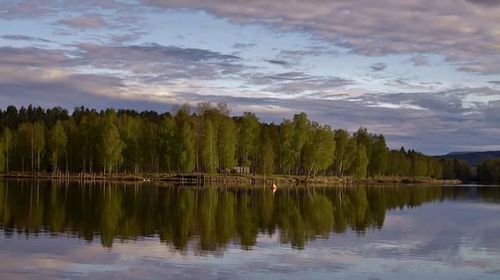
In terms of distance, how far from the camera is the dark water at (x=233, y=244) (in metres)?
23.4

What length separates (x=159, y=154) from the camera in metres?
118

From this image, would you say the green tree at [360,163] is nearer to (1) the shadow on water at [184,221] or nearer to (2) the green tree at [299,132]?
(2) the green tree at [299,132]

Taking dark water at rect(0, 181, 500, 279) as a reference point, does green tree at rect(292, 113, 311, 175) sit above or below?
above

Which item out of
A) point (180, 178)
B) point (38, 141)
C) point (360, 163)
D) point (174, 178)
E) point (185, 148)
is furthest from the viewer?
point (360, 163)

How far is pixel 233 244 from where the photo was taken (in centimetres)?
3014

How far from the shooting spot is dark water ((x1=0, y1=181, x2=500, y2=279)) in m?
23.4

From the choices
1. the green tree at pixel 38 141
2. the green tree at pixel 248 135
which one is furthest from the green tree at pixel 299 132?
the green tree at pixel 38 141

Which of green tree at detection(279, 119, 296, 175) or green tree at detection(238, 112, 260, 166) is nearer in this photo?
green tree at detection(238, 112, 260, 166)

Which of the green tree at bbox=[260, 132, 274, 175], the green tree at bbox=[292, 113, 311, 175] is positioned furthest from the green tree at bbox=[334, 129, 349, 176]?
the green tree at bbox=[260, 132, 274, 175]

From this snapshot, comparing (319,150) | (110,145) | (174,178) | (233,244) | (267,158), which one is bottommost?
(233,244)

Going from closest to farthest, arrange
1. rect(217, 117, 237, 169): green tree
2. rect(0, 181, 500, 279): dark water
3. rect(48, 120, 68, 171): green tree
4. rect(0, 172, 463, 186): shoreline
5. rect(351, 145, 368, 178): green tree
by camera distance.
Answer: rect(0, 181, 500, 279): dark water → rect(0, 172, 463, 186): shoreline → rect(217, 117, 237, 169): green tree → rect(48, 120, 68, 171): green tree → rect(351, 145, 368, 178): green tree

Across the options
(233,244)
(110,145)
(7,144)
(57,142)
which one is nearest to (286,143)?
(110,145)

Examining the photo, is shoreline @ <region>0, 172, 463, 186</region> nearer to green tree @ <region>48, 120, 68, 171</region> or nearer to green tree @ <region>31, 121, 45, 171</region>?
green tree @ <region>48, 120, 68, 171</region>

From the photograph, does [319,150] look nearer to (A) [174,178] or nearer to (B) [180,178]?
(B) [180,178]
